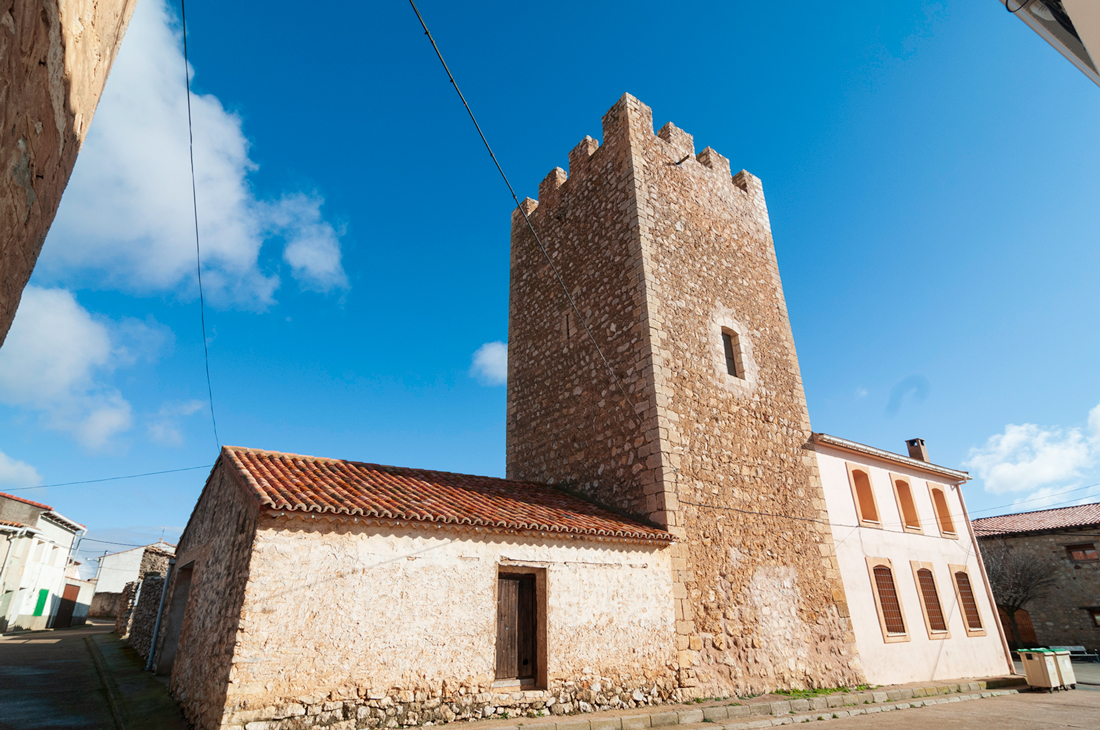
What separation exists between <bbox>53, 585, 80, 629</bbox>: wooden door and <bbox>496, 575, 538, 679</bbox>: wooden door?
2996 cm

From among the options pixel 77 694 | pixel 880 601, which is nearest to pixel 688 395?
pixel 880 601

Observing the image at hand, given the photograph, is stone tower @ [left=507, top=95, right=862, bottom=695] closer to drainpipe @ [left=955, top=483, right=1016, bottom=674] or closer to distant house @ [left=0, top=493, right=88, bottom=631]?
drainpipe @ [left=955, top=483, right=1016, bottom=674]

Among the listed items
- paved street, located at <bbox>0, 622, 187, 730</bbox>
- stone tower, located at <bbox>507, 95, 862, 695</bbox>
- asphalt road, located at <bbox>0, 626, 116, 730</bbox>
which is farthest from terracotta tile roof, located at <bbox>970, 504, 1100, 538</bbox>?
asphalt road, located at <bbox>0, 626, 116, 730</bbox>

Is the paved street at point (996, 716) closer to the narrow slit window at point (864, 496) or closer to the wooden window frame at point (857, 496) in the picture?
the wooden window frame at point (857, 496)

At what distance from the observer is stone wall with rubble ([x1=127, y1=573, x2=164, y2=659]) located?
12.1m

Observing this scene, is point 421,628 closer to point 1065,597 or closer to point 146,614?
point 146,614

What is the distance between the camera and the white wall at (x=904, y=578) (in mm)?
Result: 11273

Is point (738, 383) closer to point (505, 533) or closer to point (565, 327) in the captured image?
point (565, 327)

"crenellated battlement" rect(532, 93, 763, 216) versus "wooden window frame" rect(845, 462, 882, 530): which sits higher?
"crenellated battlement" rect(532, 93, 763, 216)

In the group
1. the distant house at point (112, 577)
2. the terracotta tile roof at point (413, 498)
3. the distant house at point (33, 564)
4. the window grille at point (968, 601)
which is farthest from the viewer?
the distant house at point (112, 577)

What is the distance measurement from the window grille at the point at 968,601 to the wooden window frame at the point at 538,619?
1274cm

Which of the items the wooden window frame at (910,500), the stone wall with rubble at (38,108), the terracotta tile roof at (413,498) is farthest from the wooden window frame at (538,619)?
the wooden window frame at (910,500)

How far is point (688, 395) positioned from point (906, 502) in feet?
29.1

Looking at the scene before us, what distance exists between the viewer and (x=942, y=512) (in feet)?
51.1
